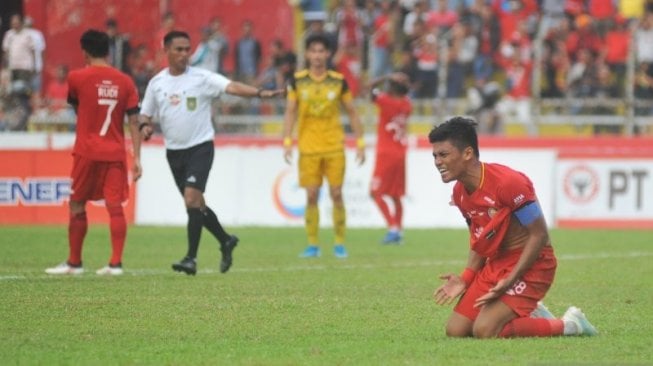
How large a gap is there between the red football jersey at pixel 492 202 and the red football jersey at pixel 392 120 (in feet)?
33.7

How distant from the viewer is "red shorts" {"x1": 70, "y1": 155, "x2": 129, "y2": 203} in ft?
45.0

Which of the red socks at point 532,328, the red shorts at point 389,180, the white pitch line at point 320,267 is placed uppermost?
the red socks at point 532,328

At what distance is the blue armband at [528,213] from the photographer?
30.1ft

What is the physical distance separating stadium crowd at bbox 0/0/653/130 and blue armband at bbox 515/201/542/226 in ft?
51.0

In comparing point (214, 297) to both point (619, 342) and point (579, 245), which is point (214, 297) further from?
point (579, 245)

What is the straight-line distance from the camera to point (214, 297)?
1191 cm

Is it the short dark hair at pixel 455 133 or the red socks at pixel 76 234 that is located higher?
the short dark hair at pixel 455 133

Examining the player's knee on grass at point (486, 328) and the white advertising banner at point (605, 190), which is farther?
the white advertising banner at point (605, 190)

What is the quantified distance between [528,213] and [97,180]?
581 centimetres

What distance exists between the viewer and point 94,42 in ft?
44.6

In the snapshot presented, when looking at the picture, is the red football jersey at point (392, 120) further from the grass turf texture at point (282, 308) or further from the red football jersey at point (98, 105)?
the red football jersey at point (98, 105)

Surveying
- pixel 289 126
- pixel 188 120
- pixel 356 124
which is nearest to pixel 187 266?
pixel 188 120

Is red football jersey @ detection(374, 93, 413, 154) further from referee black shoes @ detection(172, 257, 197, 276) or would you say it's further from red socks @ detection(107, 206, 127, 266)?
red socks @ detection(107, 206, 127, 266)

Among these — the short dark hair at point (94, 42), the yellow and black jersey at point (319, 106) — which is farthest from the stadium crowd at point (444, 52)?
the short dark hair at point (94, 42)
